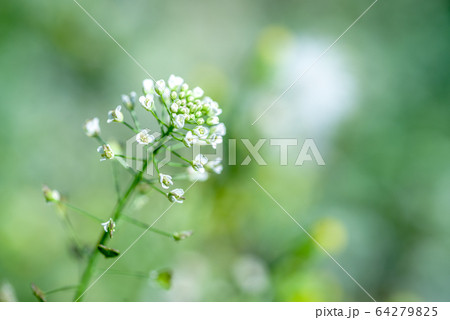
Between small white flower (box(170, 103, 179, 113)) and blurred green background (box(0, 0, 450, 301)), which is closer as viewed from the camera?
small white flower (box(170, 103, 179, 113))

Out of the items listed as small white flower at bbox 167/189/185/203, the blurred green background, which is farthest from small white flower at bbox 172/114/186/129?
the blurred green background

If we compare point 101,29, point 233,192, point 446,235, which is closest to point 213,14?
point 101,29

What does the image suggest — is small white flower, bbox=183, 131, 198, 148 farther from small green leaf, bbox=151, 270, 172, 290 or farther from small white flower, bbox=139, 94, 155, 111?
small green leaf, bbox=151, 270, 172, 290

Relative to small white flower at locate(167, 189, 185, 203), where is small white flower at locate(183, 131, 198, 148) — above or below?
above

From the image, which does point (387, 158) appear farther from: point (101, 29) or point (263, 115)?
point (101, 29)

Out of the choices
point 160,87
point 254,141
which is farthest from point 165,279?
point 254,141

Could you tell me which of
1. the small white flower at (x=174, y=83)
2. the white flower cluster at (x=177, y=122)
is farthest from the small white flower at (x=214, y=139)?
the small white flower at (x=174, y=83)

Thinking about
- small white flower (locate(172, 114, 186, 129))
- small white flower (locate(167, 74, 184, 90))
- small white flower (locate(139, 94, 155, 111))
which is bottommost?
small white flower (locate(172, 114, 186, 129))

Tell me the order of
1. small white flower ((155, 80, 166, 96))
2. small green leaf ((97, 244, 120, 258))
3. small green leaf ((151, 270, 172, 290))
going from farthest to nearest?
small green leaf ((151, 270, 172, 290)) → small white flower ((155, 80, 166, 96)) → small green leaf ((97, 244, 120, 258))

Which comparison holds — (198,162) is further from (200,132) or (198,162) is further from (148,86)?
(148,86)
